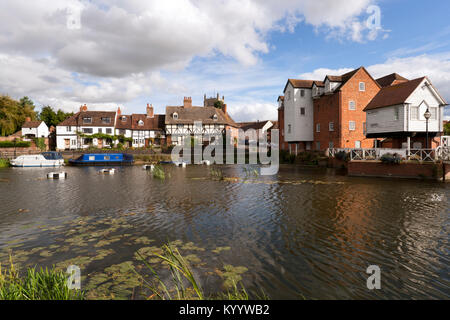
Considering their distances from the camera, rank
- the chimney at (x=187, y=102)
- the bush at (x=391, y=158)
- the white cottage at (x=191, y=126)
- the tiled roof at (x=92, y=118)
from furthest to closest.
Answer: the chimney at (x=187, y=102), the white cottage at (x=191, y=126), the tiled roof at (x=92, y=118), the bush at (x=391, y=158)

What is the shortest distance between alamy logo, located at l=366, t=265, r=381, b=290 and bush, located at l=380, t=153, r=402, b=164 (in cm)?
2099

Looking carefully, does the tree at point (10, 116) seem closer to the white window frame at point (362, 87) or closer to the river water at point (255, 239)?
the river water at point (255, 239)

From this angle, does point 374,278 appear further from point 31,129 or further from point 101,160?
Answer: point 31,129

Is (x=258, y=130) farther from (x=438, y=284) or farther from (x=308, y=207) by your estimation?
(x=438, y=284)

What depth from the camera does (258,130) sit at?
336ft

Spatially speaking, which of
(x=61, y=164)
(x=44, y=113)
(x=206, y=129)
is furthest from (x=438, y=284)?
(x=44, y=113)

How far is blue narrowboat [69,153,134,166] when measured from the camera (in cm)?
4478

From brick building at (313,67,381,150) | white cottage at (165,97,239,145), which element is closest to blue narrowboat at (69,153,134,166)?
white cottage at (165,97,239,145)

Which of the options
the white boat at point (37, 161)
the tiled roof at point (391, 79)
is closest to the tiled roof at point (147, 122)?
the white boat at point (37, 161)

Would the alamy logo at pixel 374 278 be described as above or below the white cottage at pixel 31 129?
below

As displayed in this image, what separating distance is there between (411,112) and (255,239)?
2660 cm

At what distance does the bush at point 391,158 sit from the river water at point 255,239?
7.66m

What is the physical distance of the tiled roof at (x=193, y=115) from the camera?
209ft

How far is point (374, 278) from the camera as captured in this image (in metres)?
6.11
